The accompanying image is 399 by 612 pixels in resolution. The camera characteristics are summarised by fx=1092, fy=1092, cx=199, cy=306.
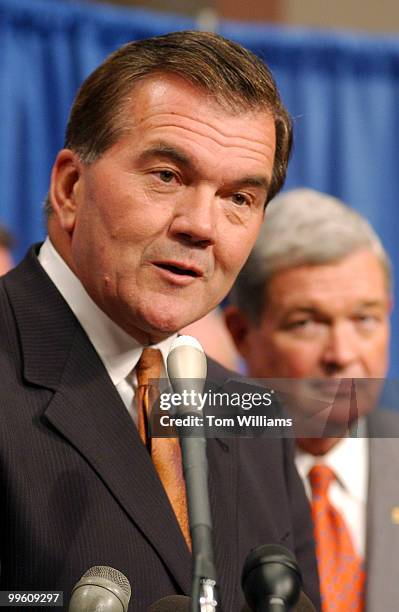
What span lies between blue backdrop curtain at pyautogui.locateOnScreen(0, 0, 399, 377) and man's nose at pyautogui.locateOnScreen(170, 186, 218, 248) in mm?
1834

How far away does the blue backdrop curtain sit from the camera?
320 cm

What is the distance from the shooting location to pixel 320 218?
225 cm

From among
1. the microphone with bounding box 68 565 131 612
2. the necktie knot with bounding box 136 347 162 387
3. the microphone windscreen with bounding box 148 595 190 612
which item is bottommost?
the microphone windscreen with bounding box 148 595 190 612

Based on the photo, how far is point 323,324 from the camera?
2.12 m

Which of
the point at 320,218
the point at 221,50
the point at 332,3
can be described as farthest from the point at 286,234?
the point at 332,3

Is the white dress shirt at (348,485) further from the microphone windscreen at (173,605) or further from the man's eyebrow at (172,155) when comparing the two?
the microphone windscreen at (173,605)

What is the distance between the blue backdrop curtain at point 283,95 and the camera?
320 cm

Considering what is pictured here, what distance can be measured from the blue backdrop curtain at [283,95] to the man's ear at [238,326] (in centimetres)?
99

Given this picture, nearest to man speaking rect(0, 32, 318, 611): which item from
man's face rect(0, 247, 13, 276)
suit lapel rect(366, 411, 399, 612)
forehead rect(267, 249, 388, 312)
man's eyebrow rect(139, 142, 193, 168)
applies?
man's eyebrow rect(139, 142, 193, 168)

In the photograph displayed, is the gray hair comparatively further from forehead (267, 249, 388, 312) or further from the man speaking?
the man speaking

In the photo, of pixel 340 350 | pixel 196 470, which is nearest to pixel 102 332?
pixel 196 470

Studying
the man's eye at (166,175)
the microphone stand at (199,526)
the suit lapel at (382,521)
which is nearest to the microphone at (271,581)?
the microphone stand at (199,526)

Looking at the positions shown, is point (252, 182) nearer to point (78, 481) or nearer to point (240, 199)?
point (240, 199)

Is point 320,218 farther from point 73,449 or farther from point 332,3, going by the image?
point 332,3
